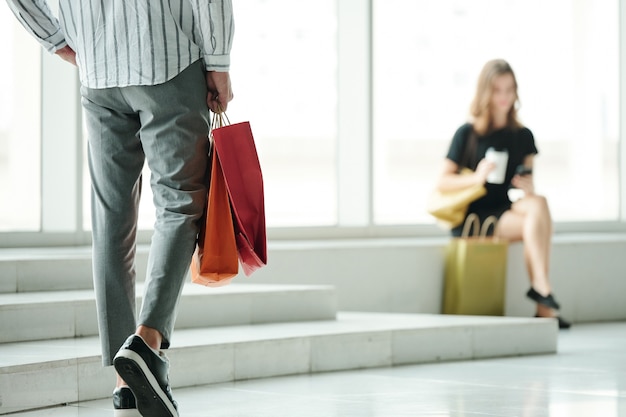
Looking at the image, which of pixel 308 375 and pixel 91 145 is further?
pixel 308 375

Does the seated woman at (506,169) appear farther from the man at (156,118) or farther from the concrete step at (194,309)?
the man at (156,118)

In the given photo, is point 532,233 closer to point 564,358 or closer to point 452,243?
point 452,243

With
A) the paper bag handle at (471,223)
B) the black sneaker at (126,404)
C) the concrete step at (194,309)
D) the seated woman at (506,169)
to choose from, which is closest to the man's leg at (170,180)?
the black sneaker at (126,404)

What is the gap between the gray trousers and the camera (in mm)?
2166

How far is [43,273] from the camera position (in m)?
3.63

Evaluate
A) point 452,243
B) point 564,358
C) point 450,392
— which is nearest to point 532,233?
point 452,243

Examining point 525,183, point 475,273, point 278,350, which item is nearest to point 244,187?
point 278,350

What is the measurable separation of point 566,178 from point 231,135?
13.8ft

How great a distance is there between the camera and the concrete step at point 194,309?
315cm

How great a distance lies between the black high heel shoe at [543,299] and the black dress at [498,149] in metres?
0.38

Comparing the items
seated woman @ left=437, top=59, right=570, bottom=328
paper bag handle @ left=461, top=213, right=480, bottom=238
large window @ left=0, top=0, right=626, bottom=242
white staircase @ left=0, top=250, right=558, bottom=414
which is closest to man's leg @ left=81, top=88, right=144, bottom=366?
white staircase @ left=0, top=250, right=558, bottom=414

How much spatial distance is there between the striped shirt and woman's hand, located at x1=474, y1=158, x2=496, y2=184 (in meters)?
2.64

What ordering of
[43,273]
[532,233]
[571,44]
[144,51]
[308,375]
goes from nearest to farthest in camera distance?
[144,51]
[308,375]
[43,273]
[532,233]
[571,44]

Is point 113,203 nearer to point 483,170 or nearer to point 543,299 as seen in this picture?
point 483,170
